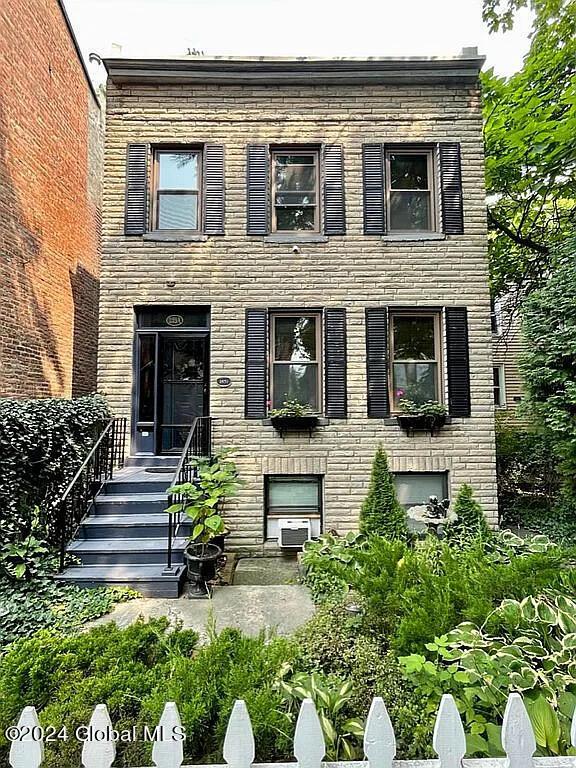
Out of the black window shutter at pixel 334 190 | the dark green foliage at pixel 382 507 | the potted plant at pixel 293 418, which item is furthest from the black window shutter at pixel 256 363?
the dark green foliage at pixel 382 507

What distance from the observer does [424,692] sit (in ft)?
7.60

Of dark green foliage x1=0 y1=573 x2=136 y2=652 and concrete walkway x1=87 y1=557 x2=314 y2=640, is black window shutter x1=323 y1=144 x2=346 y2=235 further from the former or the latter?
dark green foliage x1=0 y1=573 x2=136 y2=652

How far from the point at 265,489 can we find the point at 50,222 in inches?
291

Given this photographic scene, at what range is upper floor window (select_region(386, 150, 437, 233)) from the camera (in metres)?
7.70

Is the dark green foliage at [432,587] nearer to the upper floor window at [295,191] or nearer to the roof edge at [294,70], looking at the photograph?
the upper floor window at [295,191]

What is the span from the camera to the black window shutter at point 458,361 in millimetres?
7281

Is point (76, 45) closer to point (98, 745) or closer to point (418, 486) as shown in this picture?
point (418, 486)

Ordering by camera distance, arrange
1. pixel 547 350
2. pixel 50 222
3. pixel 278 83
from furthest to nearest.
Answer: pixel 50 222 → pixel 278 83 → pixel 547 350

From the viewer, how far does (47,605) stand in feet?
14.4

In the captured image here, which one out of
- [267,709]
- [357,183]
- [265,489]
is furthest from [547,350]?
[267,709]

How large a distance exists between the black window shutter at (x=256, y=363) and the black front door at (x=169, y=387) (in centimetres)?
78

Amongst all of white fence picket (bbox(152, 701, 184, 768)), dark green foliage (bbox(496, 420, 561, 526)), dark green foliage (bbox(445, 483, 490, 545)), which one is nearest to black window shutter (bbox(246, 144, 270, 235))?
dark green foliage (bbox(445, 483, 490, 545))

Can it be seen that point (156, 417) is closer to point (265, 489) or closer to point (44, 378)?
point (265, 489)

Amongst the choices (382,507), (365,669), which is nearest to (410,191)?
(382,507)
